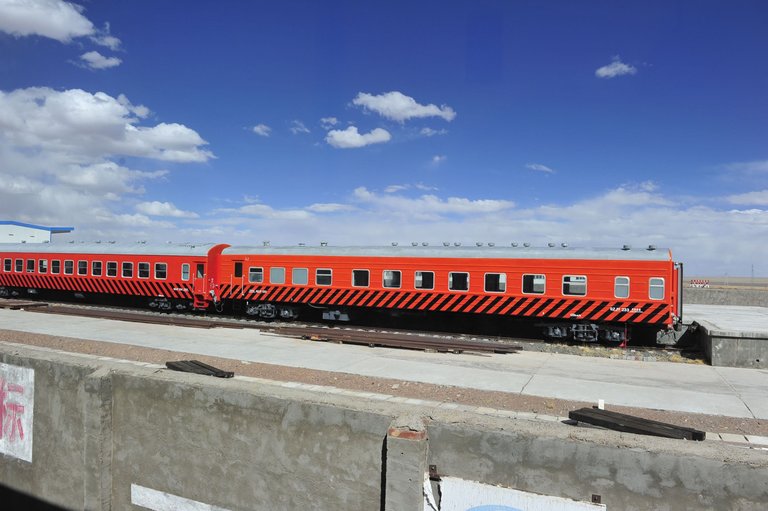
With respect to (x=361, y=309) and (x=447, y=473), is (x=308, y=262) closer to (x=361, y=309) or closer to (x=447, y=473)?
(x=361, y=309)

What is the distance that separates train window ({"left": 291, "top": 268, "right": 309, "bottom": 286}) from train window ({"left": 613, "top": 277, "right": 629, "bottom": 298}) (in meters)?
12.9

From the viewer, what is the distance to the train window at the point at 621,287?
61.5 feet

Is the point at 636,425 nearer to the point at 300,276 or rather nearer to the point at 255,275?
the point at 300,276

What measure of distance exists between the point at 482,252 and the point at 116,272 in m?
21.2

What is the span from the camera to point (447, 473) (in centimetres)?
429

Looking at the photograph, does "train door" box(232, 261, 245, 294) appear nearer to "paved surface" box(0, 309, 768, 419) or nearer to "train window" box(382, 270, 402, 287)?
"paved surface" box(0, 309, 768, 419)

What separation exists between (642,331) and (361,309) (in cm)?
1179

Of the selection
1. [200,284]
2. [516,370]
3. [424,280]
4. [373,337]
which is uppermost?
[424,280]

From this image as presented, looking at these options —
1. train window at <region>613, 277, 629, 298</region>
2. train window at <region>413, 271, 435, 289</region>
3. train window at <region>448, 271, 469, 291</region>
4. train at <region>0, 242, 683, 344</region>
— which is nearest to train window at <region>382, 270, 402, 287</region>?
train at <region>0, 242, 683, 344</region>

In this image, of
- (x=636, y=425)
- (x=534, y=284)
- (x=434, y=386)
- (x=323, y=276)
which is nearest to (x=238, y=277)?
(x=323, y=276)

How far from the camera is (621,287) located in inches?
740

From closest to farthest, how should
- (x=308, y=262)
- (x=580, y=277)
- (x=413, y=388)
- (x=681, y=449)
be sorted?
(x=681, y=449) → (x=413, y=388) → (x=580, y=277) → (x=308, y=262)

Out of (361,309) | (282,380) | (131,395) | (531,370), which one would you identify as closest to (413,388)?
(282,380)

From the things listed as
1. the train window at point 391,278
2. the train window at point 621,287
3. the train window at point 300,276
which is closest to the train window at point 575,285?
the train window at point 621,287
